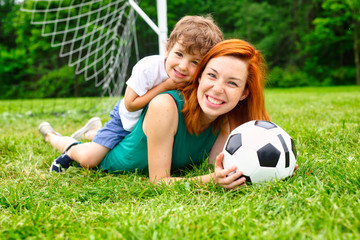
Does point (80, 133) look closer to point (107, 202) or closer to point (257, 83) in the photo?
point (107, 202)

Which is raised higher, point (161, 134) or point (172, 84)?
point (172, 84)

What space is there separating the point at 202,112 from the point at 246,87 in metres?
0.36

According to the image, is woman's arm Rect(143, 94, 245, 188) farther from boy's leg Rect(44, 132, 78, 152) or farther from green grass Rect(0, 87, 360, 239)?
boy's leg Rect(44, 132, 78, 152)

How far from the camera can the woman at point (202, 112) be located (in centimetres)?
208

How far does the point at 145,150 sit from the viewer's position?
2.44 m

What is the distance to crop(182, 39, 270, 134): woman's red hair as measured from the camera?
6.94 feet

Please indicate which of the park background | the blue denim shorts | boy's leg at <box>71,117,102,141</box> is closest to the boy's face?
the blue denim shorts

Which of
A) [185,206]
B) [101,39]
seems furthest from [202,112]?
[101,39]

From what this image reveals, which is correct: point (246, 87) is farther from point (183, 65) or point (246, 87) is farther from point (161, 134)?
point (161, 134)

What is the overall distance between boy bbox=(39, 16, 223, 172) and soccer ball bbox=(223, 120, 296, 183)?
72cm


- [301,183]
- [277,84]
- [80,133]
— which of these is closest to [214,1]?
[277,84]

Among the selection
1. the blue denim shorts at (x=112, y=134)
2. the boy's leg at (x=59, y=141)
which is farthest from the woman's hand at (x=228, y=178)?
the boy's leg at (x=59, y=141)

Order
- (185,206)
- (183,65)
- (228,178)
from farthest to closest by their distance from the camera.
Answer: (183,65)
(228,178)
(185,206)

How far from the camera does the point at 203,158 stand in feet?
8.48
